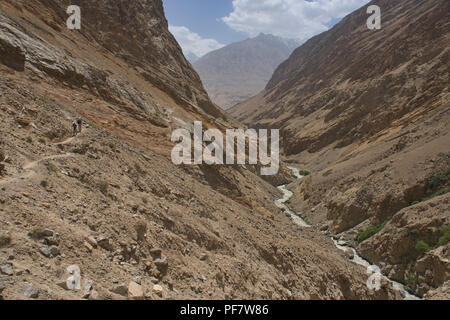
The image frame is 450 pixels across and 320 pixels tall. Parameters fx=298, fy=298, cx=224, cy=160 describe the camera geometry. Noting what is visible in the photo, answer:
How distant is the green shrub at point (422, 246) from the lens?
1562 centimetres

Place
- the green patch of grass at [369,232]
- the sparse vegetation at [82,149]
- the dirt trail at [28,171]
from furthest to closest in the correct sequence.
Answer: the green patch of grass at [369,232]
the sparse vegetation at [82,149]
the dirt trail at [28,171]

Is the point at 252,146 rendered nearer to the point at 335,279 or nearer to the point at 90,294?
the point at 335,279

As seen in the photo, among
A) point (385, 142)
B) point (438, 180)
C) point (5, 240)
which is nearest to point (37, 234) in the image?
point (5, 240)

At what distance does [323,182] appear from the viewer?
99.5ft

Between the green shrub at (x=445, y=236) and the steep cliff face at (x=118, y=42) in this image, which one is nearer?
the green shrub at (x=445, y=236)

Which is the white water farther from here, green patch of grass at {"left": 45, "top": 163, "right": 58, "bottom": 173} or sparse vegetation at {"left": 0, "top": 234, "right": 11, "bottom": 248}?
sparse vegetation at {"left": 0, "top": 234, "right": 11, "bottom": 248}

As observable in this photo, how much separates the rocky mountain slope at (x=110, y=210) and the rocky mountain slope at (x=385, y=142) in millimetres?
3874

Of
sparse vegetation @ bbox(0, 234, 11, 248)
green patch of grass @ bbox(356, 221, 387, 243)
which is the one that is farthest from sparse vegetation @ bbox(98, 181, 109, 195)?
green patch of grass @ bbox(356, 221, 387, 243)

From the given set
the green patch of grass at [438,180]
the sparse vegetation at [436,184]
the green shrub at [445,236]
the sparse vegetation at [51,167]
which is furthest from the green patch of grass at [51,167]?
the green patch of grass at [438,180]

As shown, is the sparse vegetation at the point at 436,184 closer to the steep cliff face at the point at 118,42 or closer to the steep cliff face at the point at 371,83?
the steep cliff face at the point at 371,83

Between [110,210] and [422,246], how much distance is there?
630 inches

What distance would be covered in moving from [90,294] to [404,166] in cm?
2477

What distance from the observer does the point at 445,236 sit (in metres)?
14.9
